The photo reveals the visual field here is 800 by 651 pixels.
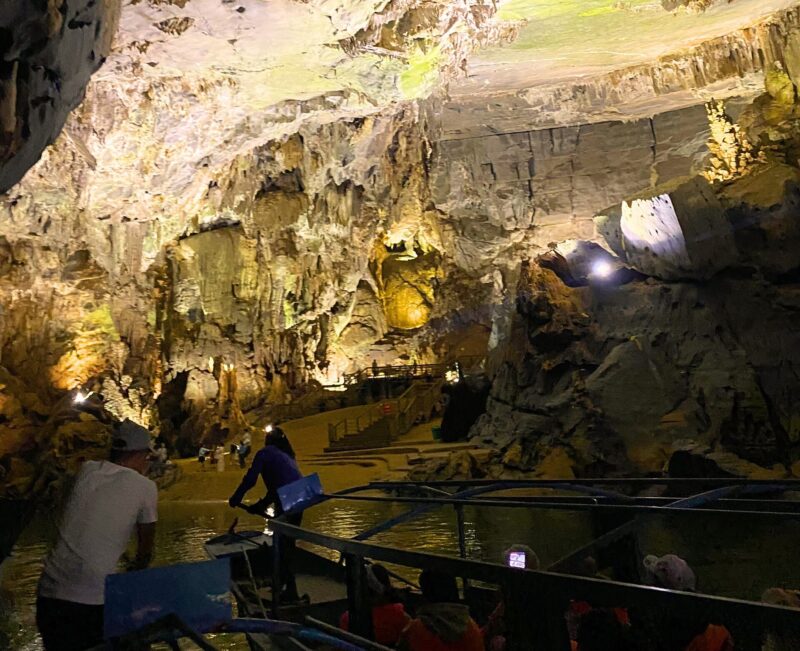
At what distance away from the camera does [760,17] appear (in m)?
14.8

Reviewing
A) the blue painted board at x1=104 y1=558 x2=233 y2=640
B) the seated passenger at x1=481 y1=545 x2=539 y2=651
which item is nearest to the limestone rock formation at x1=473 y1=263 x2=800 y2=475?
the seated passenger at x1=481 y1=545 x2=539 y2=651

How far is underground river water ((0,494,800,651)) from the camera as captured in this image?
6340mm

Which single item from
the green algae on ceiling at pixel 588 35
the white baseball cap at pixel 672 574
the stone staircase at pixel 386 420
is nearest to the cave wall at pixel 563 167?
the green algae on ceiling at pixel 588 35

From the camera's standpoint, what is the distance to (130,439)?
122 inches

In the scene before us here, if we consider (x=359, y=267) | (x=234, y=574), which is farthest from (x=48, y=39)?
(x=359, y=267)

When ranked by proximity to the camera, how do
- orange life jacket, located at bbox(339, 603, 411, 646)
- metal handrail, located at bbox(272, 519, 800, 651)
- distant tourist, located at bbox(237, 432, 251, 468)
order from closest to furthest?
metal handrail, located at bbox(272, 519, 800, 651)
orange life jacket, located at bbox(339, 603, 411, 646)
distant tourist, located at bbox(237, 432, 251, 468)

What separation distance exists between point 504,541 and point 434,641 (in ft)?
20.2

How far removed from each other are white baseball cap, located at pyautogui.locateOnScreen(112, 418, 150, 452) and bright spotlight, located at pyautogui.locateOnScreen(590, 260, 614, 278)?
14623 millimetres

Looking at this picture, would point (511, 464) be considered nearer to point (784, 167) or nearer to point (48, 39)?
point (784, 167)

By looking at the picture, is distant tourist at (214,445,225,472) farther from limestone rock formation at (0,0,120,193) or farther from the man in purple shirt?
limestone rock formation at (0,0,120,193)

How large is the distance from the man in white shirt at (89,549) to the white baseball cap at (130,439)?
0.09 metres

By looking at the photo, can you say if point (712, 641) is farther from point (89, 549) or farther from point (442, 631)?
point (89, 549)

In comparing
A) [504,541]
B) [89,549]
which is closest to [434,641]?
[89,549]

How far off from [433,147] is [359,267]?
5.64 metres
